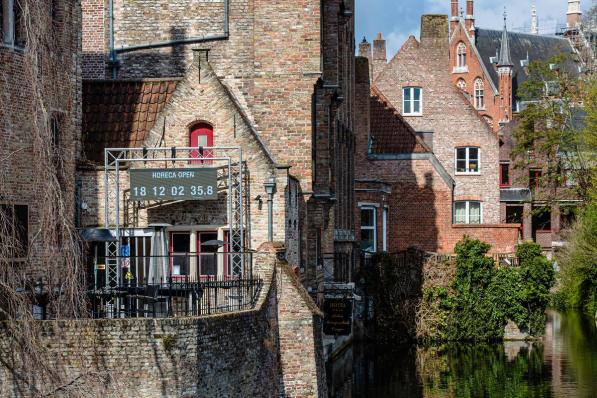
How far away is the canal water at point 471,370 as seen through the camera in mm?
37406

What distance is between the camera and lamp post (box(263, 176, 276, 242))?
30.8 meters

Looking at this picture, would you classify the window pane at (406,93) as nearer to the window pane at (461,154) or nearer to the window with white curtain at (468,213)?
the window pane at (461,154)

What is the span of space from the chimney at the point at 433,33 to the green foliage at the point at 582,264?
11.1 m

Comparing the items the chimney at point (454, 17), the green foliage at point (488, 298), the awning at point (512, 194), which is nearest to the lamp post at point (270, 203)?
the green foliage at point (488, 298)

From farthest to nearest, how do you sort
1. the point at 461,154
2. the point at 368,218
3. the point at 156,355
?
the point at 461,154, the point at 368,218, the point at 156,355

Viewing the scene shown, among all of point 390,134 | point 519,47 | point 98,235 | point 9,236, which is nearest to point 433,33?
point 390,134

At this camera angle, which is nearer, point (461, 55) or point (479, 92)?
point (479, 92)

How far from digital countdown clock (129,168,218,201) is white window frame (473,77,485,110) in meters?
79.3

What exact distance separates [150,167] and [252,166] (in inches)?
94.4

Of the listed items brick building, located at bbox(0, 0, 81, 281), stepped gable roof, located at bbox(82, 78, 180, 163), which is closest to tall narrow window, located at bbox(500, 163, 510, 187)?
stepped gable roof, located at bbox(82, 78, 180, 163)

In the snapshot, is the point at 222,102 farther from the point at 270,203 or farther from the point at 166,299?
the point at 166,299

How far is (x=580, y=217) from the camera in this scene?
60.2 meters

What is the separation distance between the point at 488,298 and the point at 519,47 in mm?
69381

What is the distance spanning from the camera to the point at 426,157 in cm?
5906
